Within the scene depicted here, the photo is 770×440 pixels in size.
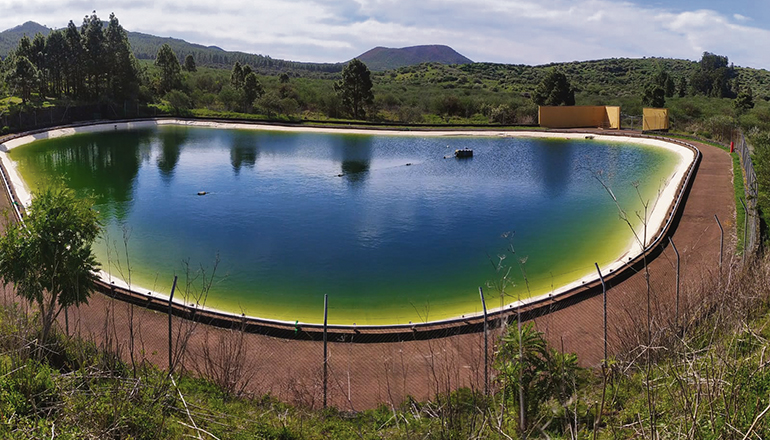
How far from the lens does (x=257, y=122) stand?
57188 mm

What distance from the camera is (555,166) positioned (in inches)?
1460

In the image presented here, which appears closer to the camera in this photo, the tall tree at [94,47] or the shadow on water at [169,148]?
the shadow on water at [169,148]

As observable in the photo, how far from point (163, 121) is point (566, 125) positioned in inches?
1537

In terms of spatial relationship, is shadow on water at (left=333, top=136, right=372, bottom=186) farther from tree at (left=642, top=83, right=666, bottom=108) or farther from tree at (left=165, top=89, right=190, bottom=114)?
tree at (left=642, top=83, right=666, bottom=108)

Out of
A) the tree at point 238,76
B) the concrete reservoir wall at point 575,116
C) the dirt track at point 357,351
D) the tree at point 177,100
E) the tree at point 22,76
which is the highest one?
the tree at point 238,76

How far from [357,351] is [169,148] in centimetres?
3626

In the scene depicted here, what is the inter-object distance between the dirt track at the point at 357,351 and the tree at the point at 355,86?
47524 mm

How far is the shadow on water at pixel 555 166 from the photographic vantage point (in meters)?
31.0

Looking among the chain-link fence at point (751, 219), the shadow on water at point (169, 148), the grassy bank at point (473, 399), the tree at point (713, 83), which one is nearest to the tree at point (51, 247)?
the grassy bank at point (473, 399)

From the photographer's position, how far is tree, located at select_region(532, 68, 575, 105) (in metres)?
59.2

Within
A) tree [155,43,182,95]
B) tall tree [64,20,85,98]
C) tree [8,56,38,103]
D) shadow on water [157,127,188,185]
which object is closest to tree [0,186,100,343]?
shadow on water [157,127,188,185]

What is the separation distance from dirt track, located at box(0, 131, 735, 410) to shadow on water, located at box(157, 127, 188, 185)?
69.4 feet

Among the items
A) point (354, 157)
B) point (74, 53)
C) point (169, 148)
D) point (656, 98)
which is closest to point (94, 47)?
point (74, 53)

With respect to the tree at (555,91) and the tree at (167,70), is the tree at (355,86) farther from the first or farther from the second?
the tree at (167,70)
